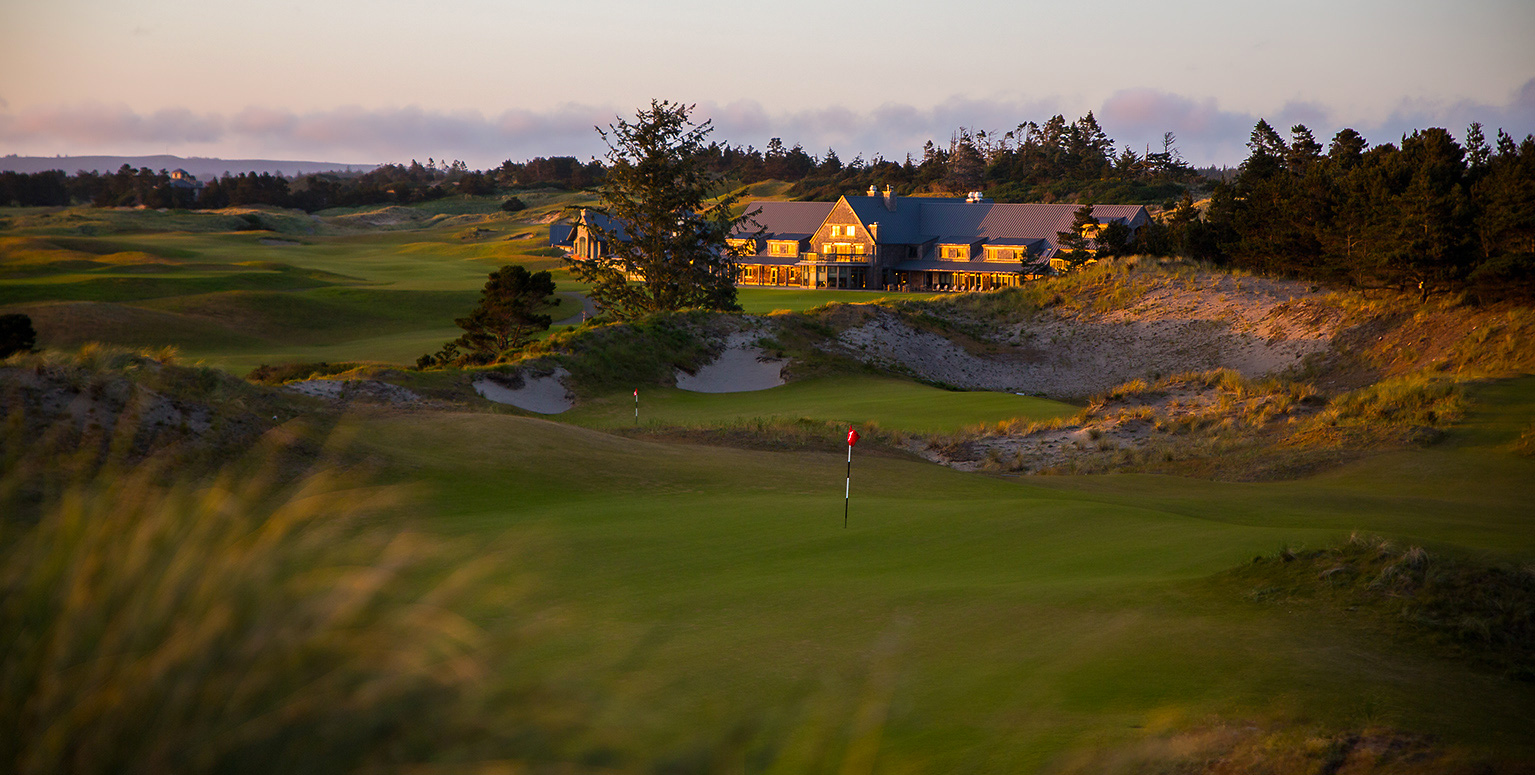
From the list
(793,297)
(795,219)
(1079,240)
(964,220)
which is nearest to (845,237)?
(795,219)

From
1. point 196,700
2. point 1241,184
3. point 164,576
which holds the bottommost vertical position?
point 196,700

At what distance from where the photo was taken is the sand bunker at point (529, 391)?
96.4 ft

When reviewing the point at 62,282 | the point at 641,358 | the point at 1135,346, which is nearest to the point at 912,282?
the point at 1135,346

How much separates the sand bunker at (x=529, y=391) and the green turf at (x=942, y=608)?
14.9 m

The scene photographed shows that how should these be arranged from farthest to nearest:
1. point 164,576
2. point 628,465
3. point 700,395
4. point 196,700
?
point 700,395 → point 628,465 → point 164,576 → point 196,700

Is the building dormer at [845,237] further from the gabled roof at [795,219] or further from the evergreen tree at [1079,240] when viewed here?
the evergreen tree at [1079,240]

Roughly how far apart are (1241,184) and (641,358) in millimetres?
42426

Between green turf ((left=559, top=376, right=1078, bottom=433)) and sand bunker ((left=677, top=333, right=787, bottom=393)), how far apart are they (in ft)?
3.27

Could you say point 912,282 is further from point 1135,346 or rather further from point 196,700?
point 196,700

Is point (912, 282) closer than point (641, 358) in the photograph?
No

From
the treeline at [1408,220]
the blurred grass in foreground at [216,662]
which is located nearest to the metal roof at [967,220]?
the treeline at [1408,220]

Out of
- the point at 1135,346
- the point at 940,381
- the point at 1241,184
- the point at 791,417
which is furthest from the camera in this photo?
the point at 1241,184

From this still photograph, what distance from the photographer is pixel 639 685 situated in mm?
4992

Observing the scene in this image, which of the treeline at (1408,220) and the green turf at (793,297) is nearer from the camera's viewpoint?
the treeline at (1408,220)
